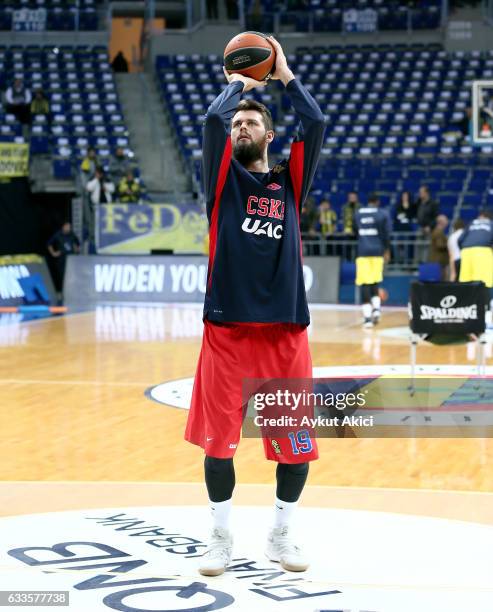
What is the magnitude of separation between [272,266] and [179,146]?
854 inches

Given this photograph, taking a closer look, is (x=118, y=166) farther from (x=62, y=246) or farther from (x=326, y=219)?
(x=326, y=219)

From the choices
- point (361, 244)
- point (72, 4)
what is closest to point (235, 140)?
point (361, 244)

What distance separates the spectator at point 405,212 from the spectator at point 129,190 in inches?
213

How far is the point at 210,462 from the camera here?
15.2 ft

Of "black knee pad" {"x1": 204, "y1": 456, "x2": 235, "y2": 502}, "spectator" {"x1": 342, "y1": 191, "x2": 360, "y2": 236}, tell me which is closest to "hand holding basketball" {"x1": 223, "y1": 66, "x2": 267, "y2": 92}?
"black knee pad" {"x1": 204, "y1": 456, "x2": 235, "y2": 502}

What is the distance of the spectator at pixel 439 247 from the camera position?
19.7 m

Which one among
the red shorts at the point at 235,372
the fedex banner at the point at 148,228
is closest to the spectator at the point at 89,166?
the fedex banner at the point at 148,228

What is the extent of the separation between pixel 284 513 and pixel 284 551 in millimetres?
196

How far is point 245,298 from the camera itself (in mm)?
4590

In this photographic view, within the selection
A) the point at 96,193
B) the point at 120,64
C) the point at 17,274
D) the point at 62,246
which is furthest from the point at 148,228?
the point at 120,64

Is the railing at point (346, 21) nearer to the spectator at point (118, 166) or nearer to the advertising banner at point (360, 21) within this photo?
the advertising banner at point (360, 21)

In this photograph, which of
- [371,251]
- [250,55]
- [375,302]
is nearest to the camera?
[250,55]

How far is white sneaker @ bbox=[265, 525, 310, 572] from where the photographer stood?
15.1 feet

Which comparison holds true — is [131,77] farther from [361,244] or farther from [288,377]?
[288,377]
